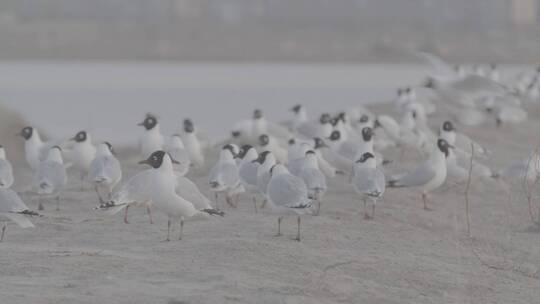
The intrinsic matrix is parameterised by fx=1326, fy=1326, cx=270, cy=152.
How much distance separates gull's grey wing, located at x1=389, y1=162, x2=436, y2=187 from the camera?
12328 mm

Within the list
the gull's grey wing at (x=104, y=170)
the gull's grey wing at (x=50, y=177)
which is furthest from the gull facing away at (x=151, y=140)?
the gull's grey wing at (x=50, y=177)

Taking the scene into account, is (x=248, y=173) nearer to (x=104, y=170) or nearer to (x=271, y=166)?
(x=271, y=166)

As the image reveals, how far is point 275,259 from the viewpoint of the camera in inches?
351

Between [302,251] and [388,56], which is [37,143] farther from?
[388,56]

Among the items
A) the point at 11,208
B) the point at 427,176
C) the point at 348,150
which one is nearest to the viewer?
the point at 11,208

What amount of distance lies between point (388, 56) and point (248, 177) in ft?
192

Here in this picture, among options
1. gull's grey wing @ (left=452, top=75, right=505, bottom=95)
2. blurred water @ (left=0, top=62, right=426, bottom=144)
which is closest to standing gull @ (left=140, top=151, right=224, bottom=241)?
gull's grey wing @ (left=452, top=75, right=505, bottom=95)

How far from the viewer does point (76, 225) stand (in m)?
10.6

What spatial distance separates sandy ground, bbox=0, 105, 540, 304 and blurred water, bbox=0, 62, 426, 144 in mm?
15121

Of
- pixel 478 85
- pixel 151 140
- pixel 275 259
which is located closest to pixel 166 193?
pixel 275 259

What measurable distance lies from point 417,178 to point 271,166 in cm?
152

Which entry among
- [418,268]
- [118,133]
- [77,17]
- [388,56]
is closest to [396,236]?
[418,268]

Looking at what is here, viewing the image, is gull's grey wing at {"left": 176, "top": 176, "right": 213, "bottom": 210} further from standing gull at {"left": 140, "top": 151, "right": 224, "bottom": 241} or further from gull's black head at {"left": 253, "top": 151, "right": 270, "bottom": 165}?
gull's black head at {"left": 253, "top": 151, "right": 270, "bottom": 165}

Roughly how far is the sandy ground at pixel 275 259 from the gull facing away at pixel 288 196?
19 centimetres
